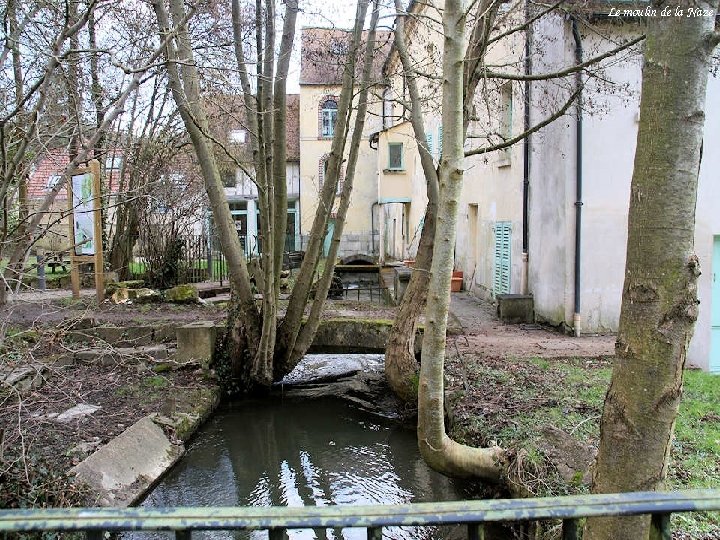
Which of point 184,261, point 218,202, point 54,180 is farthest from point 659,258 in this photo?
point 184,261

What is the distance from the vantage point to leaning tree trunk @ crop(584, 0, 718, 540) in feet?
6.88

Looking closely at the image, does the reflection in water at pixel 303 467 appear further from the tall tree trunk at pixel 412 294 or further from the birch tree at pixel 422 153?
the birch tree at pixel 422 153

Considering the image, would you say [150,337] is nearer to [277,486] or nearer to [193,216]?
[277,486]

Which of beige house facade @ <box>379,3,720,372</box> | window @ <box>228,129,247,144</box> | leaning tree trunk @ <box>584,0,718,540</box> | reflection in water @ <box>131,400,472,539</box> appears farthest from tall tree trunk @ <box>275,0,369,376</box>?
window @ <box>228,129,247,144</box>

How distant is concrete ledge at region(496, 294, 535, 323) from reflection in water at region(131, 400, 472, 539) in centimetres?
413

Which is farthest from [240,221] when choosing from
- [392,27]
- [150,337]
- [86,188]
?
[392,27]

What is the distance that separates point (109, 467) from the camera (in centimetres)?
522

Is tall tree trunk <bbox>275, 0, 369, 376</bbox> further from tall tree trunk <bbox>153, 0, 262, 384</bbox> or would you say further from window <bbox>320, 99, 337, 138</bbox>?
window <bbox>320, 99, 337, 138</bbox>

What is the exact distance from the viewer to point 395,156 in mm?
27359

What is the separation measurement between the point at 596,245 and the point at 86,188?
9.33m

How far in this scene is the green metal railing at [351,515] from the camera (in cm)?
117

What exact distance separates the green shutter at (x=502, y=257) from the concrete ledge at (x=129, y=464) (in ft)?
27.2

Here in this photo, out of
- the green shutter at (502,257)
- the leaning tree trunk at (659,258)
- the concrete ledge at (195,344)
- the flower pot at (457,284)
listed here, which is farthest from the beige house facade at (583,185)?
the leaning tree trunk at (659,258)

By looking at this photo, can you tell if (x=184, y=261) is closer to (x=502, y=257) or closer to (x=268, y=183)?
(x=502, y=257)
